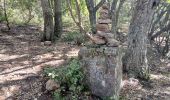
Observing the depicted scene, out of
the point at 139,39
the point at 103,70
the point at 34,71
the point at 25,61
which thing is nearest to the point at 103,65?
the point at 103,70

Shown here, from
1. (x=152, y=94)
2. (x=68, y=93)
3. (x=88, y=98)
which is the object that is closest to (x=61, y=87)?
(x=68, y=93)

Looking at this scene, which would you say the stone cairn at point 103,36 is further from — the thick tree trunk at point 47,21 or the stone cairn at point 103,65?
the thick tree trunk at point 47,21

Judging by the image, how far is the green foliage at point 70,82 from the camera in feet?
18.5

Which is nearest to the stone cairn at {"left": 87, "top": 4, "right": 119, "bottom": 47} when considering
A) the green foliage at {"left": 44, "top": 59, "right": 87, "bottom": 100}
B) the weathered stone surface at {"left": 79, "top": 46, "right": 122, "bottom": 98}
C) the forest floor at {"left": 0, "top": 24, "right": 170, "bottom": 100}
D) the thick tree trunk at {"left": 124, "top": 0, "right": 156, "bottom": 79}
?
the weathered stone surface at {"left": 79, "top": 46, "right": 122, "bottom": 98}

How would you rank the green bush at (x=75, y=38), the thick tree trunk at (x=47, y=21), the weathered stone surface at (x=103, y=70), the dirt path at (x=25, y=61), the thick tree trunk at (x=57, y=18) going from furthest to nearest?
the thick tree trunk at (x=57, y=18) < the green bush at (x=75, y=38) < the thick tree trunk at (x=47, y=21) < the dirt path at (x=25, y=61) < the weathered stone surface at (x=103, y=70)

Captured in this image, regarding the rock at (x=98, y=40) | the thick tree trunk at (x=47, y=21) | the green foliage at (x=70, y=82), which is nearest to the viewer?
the rock at (x=98, y=40)

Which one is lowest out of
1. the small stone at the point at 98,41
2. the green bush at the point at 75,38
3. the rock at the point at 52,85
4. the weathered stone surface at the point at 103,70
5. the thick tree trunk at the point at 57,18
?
the rock at the point at 52,85

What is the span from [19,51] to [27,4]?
4390 millimetres

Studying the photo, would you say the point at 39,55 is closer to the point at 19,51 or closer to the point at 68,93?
the point at 19,51

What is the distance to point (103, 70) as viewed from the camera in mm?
5496

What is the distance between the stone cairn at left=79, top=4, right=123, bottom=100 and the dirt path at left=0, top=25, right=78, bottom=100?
3.37 feet

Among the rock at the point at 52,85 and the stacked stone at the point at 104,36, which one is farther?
the rock at the point at 52,85

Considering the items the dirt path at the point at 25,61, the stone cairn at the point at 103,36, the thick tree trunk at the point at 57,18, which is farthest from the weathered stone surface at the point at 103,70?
the thick tree trunk at the point at 57,18

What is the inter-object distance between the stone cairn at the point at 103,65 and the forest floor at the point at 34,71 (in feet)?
2.06
